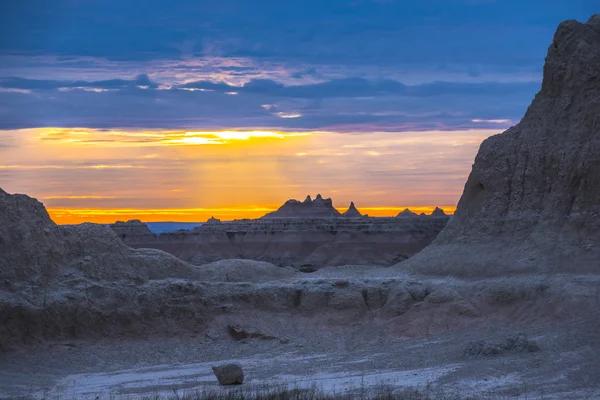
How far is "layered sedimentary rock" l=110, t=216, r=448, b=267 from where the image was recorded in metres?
96.6

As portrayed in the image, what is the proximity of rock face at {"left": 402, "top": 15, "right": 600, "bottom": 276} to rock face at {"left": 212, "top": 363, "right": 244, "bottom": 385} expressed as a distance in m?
13.9

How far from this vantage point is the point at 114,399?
89.3 ft

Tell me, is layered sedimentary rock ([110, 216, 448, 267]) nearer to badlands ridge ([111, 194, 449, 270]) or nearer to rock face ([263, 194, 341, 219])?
badlands ridge ([111, 194, 449, 270])

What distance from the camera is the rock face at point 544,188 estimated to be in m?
38.2

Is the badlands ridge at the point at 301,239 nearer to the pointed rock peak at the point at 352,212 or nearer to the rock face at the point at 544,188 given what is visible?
the pointed rock peak at the point at 352,212

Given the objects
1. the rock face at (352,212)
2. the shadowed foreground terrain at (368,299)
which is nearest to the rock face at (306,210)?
the rock face at (352,212)

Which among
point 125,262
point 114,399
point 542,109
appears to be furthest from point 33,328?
point 542,109

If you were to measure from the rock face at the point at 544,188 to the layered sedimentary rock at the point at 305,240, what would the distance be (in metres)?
50.5

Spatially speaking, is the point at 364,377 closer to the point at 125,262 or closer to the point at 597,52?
the point at 125,262

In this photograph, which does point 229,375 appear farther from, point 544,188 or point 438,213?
point 438,213

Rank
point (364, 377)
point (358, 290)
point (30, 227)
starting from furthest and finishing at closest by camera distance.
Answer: point (358, 290)
point (30, 227)
point (364, 377)

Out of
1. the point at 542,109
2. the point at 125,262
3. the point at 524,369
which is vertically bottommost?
the point at 524,369

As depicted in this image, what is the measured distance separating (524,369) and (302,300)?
12972mm

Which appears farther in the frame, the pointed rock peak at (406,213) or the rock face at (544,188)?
the pointed rock peak at (406,213)
